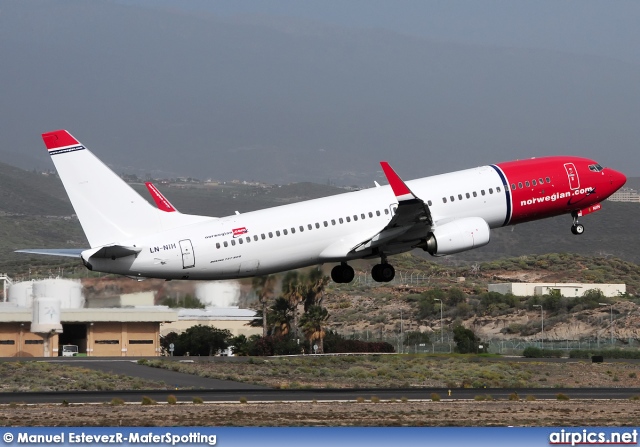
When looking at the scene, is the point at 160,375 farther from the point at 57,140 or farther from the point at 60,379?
the point at 57,140

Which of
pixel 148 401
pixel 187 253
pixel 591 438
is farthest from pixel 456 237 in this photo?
pixel 591 438

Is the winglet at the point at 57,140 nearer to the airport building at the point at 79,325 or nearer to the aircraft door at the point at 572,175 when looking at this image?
the aircraft door at the point at 572,175

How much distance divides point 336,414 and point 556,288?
97601 millimetres

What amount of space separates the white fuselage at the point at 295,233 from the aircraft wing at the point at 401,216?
1.54 feet

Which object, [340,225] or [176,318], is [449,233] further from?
[176,318]

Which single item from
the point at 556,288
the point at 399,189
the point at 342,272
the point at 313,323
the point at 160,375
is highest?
the point at 556,288

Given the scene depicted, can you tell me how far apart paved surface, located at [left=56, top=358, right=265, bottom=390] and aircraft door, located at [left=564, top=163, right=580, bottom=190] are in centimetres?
1892

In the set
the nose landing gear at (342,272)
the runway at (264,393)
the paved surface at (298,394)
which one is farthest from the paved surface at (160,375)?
the nose landing gear at (342,272)

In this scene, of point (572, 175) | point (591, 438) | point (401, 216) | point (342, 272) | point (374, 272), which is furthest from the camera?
point (572, 175)

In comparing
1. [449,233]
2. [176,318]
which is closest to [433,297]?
[176,318]

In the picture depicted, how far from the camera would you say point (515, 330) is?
408 ft

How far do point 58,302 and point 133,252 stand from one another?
38279 mm

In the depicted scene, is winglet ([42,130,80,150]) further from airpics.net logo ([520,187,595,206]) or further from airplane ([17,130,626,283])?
airpics.net logo ([520,187,595,206])

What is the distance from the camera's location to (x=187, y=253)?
5647 centimetres
